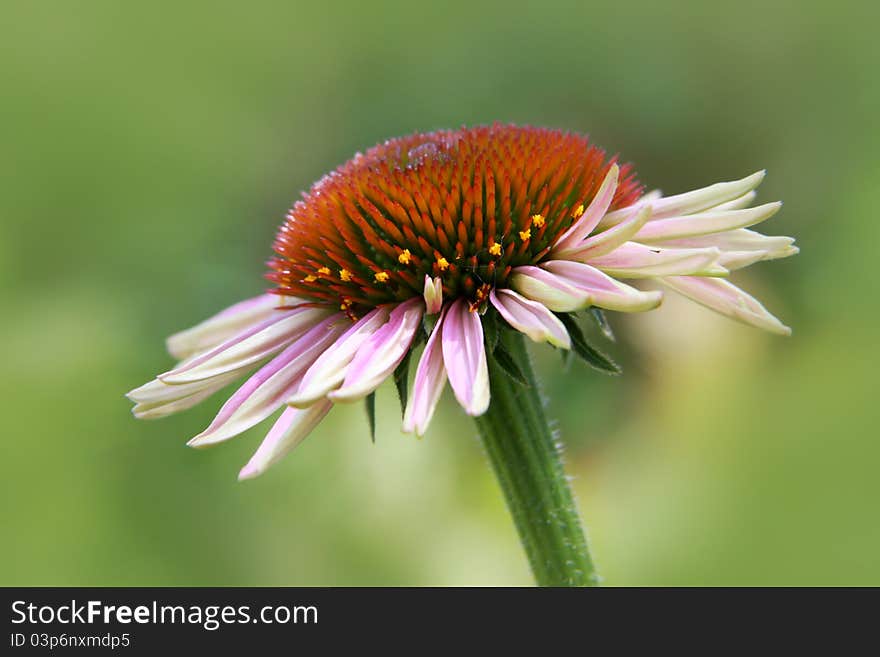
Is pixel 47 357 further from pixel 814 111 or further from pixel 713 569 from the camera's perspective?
pixel 814 111

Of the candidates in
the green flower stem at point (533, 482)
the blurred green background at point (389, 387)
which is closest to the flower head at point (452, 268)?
the green flower stem at point (533, 482)

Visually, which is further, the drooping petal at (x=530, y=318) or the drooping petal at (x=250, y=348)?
the drooping petal at (x=250, y=348)

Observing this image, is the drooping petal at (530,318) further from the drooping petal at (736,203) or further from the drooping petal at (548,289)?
the drooping petal at (736,203)

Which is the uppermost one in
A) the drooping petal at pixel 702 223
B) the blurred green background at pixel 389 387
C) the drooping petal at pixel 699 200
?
the blurred green background at pixel 389 387

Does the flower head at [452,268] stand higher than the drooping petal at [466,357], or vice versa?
the flower head at [452,268]

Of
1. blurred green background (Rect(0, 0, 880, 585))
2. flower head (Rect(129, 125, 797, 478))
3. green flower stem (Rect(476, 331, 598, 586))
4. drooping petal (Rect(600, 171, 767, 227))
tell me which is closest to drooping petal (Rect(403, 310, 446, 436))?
flower head (Rect(129, 125, 797, 478))

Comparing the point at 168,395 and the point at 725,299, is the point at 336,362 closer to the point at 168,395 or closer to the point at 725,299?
the point at 168,395

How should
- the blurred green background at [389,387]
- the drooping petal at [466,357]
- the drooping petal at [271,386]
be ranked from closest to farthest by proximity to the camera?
1. the drooping petal at [466,357]
2. the drooping petal at [271,386]
3. the blurred green background at [389,387]

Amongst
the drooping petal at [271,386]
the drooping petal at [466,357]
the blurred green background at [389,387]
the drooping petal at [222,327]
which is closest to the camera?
the drooping petal at [466,357]
